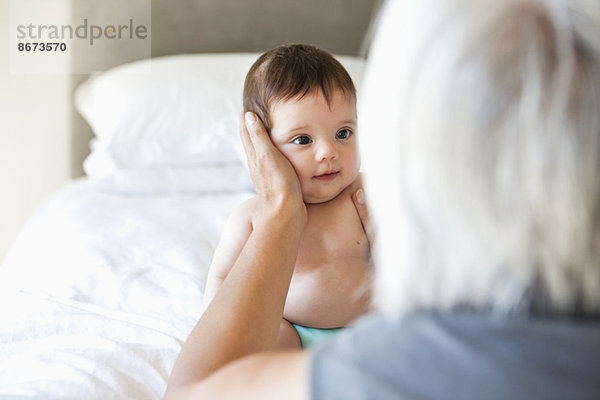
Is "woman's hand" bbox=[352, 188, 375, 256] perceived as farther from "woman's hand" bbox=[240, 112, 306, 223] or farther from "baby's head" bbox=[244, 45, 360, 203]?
"woman's hand" bbox=[240, 112, 306, 223]

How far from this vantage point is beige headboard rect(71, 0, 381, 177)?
7.88ft

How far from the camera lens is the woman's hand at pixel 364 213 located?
4.25 feet

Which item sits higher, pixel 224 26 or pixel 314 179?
pixel 224 26

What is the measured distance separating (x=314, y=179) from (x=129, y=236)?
58cm

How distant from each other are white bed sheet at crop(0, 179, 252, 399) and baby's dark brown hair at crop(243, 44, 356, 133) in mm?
391

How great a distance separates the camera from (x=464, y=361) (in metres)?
0.55

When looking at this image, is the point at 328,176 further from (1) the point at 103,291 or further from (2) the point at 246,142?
(1) the point at 103,291

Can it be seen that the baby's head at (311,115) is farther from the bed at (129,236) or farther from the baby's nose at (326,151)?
the bed at (129,236)

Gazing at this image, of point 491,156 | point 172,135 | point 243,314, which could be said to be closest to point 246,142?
point 243,314

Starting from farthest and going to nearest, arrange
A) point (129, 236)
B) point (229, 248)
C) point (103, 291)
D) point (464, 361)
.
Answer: point (129, 236), point (103, 291), point (229, 248), point (464, 361)

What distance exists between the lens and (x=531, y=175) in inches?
21.7

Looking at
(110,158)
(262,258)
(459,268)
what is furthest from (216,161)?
(459,268)

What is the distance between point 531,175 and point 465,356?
143mm

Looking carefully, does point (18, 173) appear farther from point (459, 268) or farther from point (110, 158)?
point (459, 268)
